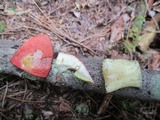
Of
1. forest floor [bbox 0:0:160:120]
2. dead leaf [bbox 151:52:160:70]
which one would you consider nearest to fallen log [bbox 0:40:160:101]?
forest floor [bbox 0:0:160:120]

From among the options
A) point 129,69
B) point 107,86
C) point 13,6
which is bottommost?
point 107,86

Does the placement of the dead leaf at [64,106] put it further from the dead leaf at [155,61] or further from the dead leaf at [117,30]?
the dead leaf at [155,61]

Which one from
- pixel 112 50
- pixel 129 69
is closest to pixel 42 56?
pixel 129 69

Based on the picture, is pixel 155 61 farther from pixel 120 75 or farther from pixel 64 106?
pixel 64 106

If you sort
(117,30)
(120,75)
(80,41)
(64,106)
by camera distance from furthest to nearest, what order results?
(117,30) < (80,41) < (64,106) < (120,75)

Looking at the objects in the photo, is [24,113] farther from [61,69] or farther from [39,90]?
[61,69]

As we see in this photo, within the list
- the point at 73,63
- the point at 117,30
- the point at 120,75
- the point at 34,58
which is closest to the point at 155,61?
the point at 117,30

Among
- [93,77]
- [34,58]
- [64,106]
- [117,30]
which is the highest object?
[117,30]
